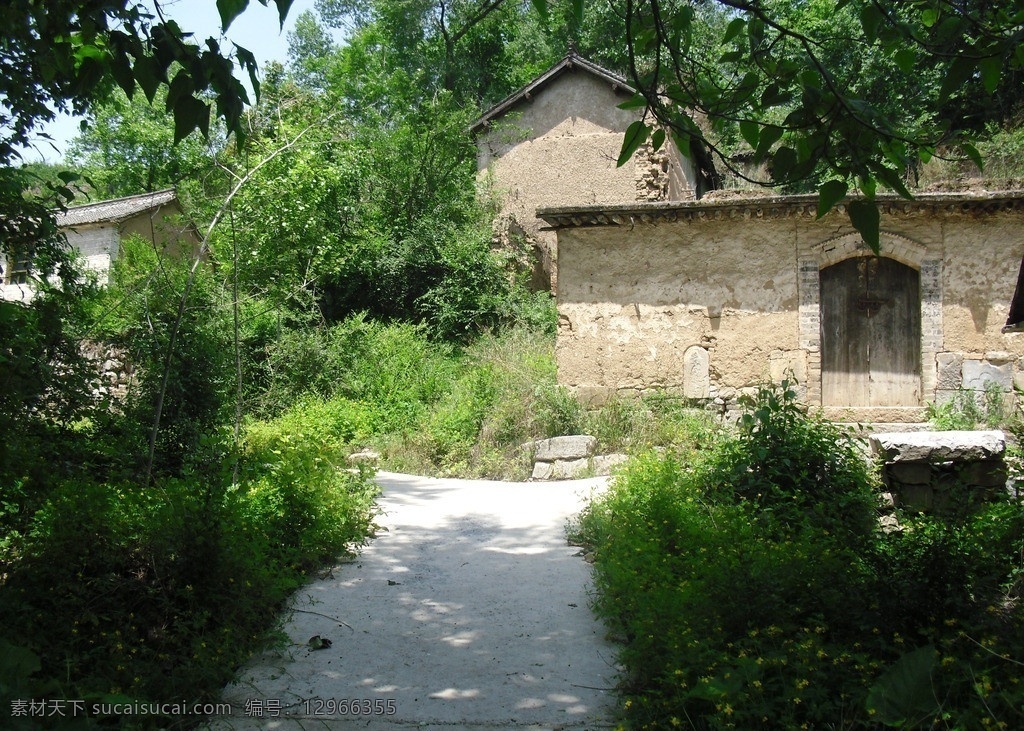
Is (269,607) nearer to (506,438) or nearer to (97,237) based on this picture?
(506,438)

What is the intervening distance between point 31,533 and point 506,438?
695 cm

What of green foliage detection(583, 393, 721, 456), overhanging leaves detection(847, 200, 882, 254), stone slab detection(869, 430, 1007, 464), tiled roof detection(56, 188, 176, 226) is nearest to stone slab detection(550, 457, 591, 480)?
green foliage detection(583, 393, 721, 456)

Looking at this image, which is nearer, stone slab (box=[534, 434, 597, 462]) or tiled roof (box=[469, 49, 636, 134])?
stone slab (box=[534, 434, 597, 462])

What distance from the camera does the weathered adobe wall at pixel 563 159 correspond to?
17.1 metres

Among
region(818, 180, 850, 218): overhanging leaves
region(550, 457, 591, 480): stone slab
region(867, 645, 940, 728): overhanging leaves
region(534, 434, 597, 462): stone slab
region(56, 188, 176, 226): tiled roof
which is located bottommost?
region(867, 645, 940, 728): overhanging leaves

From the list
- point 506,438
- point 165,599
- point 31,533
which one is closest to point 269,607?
point 165,599

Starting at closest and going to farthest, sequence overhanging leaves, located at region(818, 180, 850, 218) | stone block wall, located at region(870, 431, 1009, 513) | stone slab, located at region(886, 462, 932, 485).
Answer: overhanging leaves, located at region(818, 180, 850, 218), stone block wall, located at region(870, 431, 1009, 513), stone slab, located at region(886, 462, 932, 485)

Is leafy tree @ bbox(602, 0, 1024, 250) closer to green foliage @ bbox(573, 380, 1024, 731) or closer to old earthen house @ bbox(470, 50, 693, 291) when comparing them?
green foliage @ bbox(573, 380, 1024, 731)

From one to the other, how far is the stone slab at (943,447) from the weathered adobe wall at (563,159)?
10924mm

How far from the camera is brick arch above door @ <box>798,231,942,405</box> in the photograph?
36.7 ft

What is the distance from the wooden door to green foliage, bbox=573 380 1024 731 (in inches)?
242

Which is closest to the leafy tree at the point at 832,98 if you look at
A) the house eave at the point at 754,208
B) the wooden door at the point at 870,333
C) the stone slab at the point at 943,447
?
the stone slab at the point at 943,447

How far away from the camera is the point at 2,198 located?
560 centimetres

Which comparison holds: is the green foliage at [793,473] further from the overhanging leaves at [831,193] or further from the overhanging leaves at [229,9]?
the overhanging leaves at [229,9]
